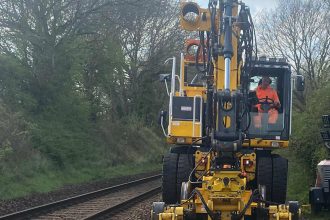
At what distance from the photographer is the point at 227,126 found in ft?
27.2

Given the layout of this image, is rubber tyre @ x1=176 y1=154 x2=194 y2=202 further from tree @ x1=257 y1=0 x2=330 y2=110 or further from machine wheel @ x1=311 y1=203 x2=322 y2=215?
tree @ x1=257 y1=0 x2=330 y2=110

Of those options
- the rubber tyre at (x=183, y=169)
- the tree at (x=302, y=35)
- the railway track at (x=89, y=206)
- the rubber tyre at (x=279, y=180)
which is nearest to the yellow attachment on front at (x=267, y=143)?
the rubber tyre at (x=279, y=180)

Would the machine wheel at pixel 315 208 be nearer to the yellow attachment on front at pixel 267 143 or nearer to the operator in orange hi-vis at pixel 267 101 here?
the yellow attachment on front at pixel 267 143

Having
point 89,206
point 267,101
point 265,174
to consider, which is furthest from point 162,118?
point 89,206

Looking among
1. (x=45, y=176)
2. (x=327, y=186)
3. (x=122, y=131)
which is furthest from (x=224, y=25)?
(x=122, y=131)

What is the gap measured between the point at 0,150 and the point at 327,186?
11684 millimetres

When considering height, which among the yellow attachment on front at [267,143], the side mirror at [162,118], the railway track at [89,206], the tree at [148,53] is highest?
the tree at [148,53]

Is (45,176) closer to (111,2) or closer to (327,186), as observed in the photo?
(111,2)

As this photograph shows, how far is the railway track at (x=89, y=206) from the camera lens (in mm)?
13109

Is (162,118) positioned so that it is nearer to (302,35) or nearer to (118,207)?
(118,207)

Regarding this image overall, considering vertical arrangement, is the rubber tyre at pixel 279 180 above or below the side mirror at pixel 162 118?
below

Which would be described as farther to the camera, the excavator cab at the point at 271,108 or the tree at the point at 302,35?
the tree at the point at 302,35

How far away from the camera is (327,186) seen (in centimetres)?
1217

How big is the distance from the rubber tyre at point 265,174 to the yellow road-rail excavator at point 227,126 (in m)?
0.02
